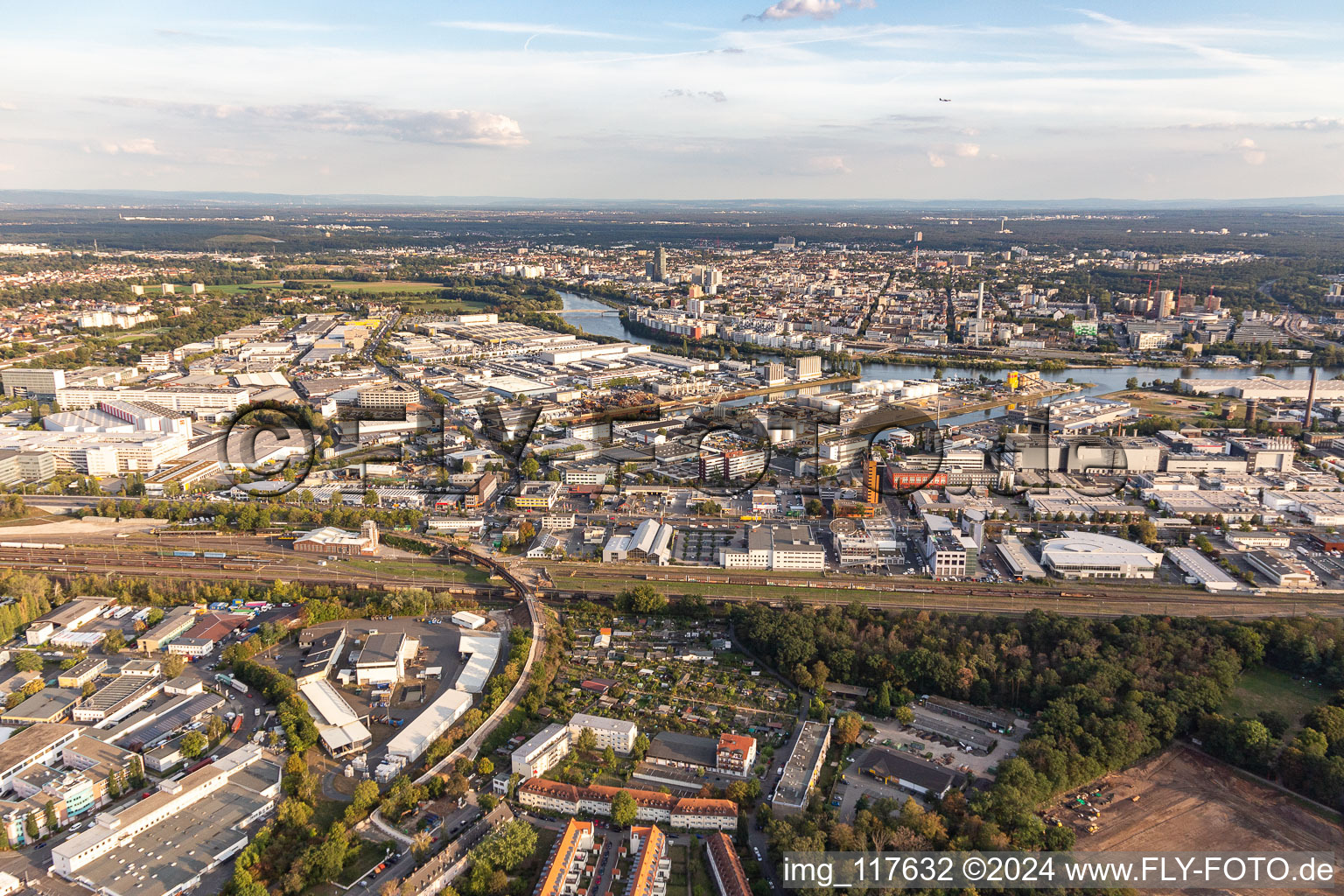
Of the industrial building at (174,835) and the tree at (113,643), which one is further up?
the tree at (113,643)

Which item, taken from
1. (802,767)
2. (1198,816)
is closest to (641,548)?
(802,767)

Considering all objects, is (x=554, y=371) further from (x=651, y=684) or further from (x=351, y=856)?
(x=351, y=856)

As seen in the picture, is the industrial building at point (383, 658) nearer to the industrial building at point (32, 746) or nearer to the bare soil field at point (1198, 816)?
the industrial building at point (32, 746)

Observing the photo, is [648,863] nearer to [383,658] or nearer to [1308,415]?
[383,658]

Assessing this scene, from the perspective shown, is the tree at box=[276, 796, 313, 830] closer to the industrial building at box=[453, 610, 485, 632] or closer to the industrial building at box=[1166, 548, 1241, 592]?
the industrial building at box=[453, 610, 485, 632]

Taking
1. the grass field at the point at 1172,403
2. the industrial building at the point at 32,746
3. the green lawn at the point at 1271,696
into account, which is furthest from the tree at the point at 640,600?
the grass field at the point at 1172,403

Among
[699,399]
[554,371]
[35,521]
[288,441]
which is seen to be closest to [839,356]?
[699,399]

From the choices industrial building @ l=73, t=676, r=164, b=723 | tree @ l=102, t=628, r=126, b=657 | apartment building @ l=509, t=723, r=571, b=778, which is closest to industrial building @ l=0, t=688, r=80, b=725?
industrial building @ l=73, t=676, r=164, b=723
